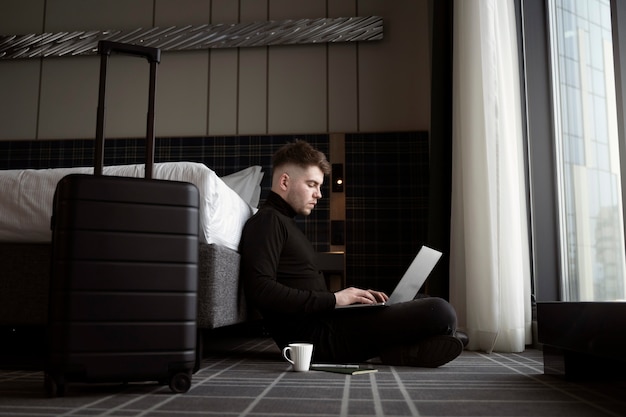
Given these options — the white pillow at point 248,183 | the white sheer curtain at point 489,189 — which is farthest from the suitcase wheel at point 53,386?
the white pillow at point 248,183

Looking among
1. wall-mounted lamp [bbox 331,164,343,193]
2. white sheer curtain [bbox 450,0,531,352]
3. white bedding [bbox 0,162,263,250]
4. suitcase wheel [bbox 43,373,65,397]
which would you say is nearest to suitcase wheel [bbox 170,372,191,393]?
suitcase wheel [bbox 43,373,65,397]

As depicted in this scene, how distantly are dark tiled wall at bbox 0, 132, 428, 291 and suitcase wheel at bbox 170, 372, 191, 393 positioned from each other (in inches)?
97.0

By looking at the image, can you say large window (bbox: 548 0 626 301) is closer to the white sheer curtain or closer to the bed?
the white sheer curtain

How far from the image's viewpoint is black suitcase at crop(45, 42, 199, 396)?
1493 mm

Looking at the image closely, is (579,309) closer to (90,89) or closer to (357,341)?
(357,341)

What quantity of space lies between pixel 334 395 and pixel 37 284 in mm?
1170

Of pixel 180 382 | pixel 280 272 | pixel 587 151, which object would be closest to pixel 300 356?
pixel 280 272

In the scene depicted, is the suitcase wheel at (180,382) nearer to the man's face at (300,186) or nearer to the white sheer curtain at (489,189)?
the man's face at (300,186)

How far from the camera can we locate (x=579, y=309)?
69.3 inches

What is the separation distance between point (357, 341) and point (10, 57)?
3.69m

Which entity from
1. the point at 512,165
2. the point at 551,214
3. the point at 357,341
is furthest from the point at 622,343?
the point at 551,214

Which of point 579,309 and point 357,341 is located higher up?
point 579,309

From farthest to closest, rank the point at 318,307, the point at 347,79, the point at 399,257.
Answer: the point at 347,79, the point at 399,257, the point at 318,307

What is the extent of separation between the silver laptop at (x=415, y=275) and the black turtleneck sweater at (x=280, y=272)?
193 millimetres
